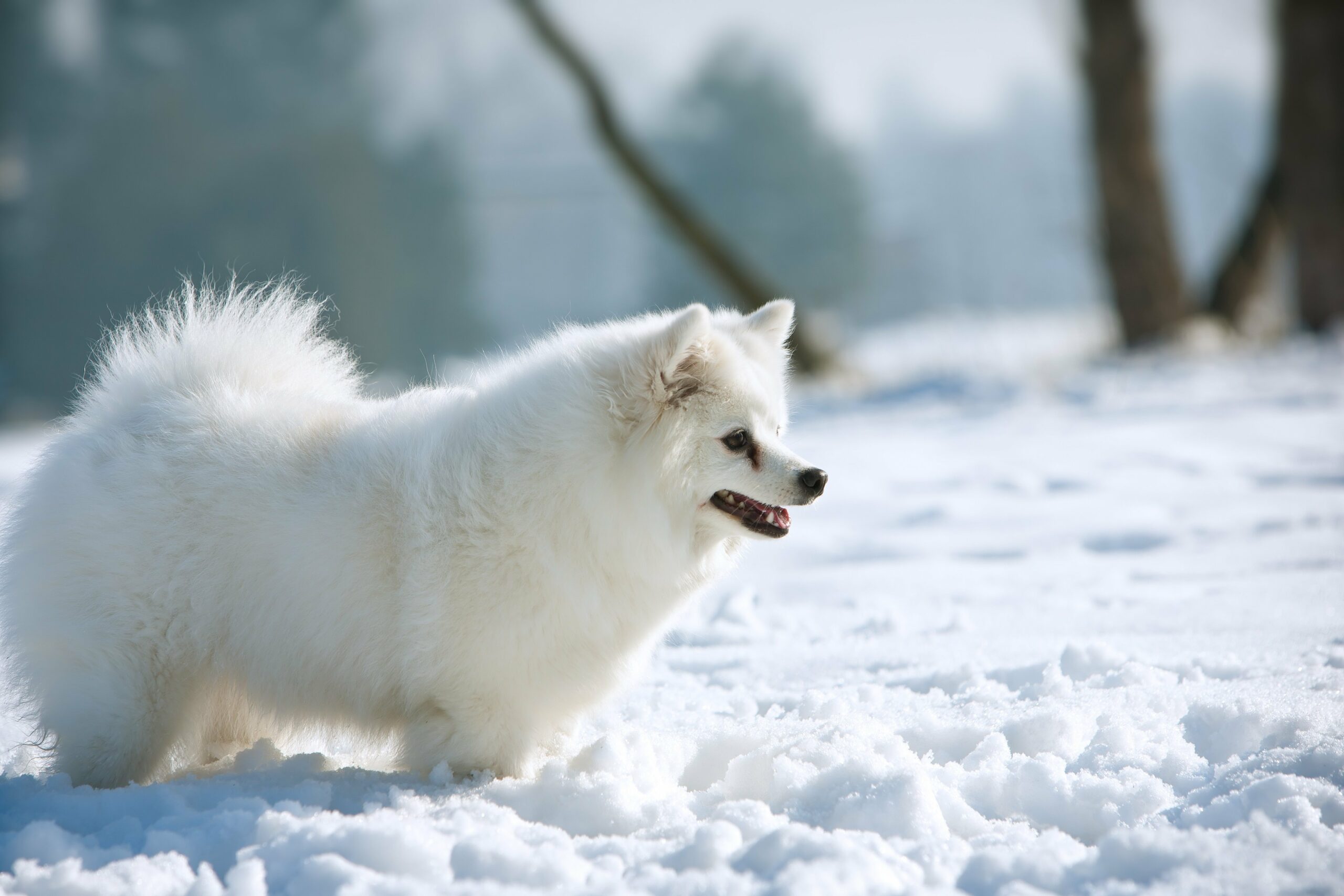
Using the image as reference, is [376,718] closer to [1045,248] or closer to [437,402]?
[437,402]

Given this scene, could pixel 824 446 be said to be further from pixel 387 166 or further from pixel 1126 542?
pixel 387 166

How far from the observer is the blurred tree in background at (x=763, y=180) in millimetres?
26359

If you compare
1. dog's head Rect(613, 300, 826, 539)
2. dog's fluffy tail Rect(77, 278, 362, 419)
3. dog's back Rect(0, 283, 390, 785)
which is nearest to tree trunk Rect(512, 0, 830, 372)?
dog's fluffy tail Rect(77, 278, 362, 419)

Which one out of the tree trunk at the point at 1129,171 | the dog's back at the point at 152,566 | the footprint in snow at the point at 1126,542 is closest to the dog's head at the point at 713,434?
the dog's back at the point at 152,566

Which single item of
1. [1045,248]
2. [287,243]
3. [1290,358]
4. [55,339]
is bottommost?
[1290,358]

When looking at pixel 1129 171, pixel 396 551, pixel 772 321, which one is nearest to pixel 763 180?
pixel 1129 171

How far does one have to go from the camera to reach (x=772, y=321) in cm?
307

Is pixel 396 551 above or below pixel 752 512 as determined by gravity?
below

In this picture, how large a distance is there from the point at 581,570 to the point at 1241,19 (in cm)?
1779

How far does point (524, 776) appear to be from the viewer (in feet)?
8.73

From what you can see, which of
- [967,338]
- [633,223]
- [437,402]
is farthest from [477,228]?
[437,402]

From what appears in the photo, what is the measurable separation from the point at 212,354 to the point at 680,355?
4.56ft

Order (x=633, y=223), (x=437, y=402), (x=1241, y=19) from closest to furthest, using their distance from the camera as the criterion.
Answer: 1. (x=437, y=402)
2. (x=1241, y=19)
3. (x=633, y=223)

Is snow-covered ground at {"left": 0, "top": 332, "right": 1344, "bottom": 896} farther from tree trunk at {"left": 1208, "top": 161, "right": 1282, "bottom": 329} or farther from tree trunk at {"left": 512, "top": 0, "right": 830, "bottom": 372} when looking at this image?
tree trunk at {"left": 1208, "top": 161, "right": 1282, "bottom": 329}
